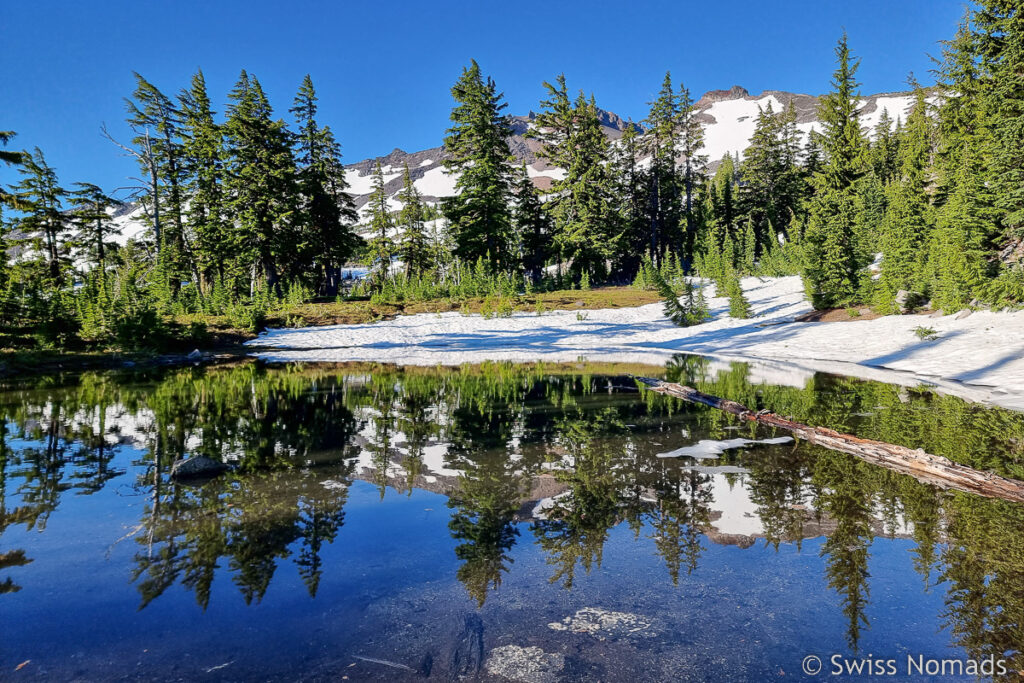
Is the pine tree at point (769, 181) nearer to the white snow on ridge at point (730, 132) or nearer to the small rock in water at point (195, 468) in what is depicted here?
the small rock in water at point (195, 468)

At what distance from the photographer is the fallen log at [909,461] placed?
5.42 m

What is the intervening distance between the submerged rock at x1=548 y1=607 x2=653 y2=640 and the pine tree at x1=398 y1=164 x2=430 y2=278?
42779 mm

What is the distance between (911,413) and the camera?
948 centimetres

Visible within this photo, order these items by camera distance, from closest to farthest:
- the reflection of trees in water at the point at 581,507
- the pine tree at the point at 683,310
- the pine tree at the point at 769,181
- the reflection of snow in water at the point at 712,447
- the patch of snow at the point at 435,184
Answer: the reflection of trees in water at the point at 581,507 < the reflection of snow in water at the point at 712,447 < the pine tree at the point at 683,310 < the pine tree at the point at 769,181 < the patch of snow at the point at 435,184

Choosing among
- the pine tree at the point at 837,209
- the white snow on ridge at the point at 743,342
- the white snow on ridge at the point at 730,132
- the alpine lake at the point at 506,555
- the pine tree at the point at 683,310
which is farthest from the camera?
the white snow on ridge at the point at 730,132

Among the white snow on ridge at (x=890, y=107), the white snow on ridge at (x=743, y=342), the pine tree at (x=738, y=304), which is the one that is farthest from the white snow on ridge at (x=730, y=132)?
the white snow on ridge at (x=743, y=342)

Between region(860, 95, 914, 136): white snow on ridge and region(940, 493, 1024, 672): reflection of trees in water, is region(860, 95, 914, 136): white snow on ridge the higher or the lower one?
the higher one

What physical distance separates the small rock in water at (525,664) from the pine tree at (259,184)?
36730 mm

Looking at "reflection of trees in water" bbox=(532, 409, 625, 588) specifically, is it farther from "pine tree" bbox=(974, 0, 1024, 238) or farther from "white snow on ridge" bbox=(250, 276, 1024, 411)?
"pine tree" bbox=(974, 0, 1024, 238)

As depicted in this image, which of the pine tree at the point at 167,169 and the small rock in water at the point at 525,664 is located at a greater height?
the pine tree at the point at 167,169

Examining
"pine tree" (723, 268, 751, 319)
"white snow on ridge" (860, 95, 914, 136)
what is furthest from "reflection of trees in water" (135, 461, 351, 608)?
"white snow on ridge" (860, 95, 914, 136)

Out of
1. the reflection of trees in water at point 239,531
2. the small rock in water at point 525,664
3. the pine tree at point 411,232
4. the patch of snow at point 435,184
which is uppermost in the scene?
the patch of snow at point 435,184

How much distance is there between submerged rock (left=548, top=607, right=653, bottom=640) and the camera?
129 inches

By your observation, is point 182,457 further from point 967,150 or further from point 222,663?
point 967,150
